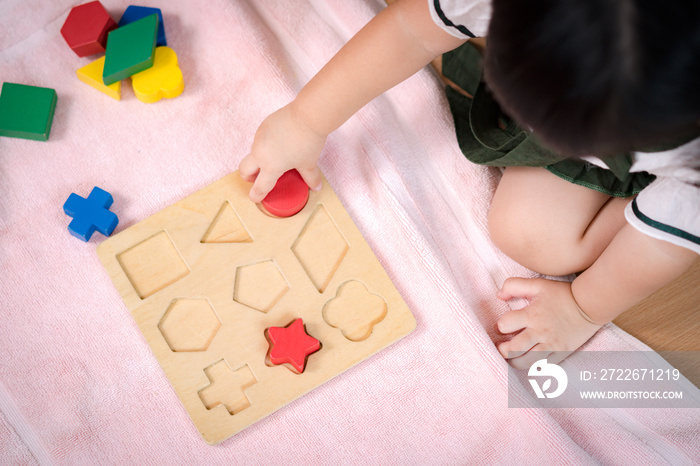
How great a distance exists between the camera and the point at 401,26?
484 mm

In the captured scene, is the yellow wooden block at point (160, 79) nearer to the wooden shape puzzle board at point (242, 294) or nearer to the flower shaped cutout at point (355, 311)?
the wooden shape puzzle board at point (242, 294)

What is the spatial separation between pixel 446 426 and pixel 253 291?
245 millimetres

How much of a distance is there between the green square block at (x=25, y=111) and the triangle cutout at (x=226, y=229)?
0.69 ft

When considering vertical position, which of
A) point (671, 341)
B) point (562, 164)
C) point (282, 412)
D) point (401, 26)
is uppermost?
point (401, 26)

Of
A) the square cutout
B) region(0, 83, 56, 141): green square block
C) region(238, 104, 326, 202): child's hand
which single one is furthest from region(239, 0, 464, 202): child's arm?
region(0, 83, 56, 141): green square block

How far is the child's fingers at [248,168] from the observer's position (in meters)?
0.55

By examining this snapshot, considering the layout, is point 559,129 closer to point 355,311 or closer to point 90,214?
point 355,311

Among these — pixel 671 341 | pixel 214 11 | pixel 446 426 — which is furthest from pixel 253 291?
pixel 671 341

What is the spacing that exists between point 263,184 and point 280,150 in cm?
4

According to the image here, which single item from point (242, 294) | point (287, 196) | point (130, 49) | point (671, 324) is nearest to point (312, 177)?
point (287, 196)

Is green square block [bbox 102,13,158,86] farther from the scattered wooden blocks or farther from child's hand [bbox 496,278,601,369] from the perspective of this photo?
child's hand [bbox 496,278,601,369]

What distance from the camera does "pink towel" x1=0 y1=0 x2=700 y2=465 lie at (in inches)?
21.0

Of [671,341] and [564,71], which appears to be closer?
[564,71]

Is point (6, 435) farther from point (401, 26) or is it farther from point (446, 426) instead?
point (401, 26)
